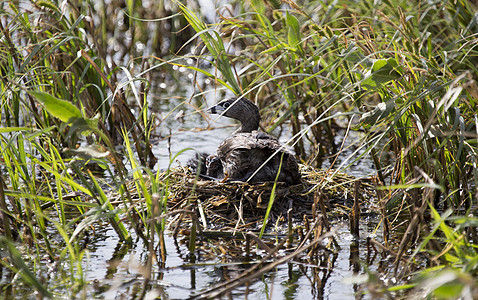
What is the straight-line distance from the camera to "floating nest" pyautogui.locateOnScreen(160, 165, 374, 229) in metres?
4.41

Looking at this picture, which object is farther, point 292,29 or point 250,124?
point 250,124

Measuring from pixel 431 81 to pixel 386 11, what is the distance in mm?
2798

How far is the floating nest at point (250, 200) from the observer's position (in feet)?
14.5

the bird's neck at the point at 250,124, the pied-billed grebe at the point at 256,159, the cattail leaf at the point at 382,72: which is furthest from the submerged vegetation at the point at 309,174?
the bird's neck at the point at 250,124

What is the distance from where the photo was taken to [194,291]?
3293 millimetres

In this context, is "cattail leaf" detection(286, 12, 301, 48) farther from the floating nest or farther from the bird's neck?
the floating nest

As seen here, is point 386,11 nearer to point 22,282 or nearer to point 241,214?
point 241,214

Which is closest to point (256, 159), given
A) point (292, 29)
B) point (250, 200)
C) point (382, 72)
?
point (250, 200)

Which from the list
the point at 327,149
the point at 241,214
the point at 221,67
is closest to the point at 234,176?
the point at 241,214

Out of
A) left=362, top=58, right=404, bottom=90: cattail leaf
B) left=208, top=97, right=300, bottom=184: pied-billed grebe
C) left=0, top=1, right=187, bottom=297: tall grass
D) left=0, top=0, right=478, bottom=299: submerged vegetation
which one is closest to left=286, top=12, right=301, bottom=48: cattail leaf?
left=0, top=0, right=478, bottom=299: submerged vegetation

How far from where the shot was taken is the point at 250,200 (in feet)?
14.7

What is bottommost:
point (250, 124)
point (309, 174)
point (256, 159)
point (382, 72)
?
point (309, 174)

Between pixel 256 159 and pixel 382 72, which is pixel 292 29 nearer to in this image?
pixel 256 159

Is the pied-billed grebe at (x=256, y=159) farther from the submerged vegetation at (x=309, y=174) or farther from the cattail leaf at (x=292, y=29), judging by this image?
A: the cattail leaf at (x=292, y=29)
